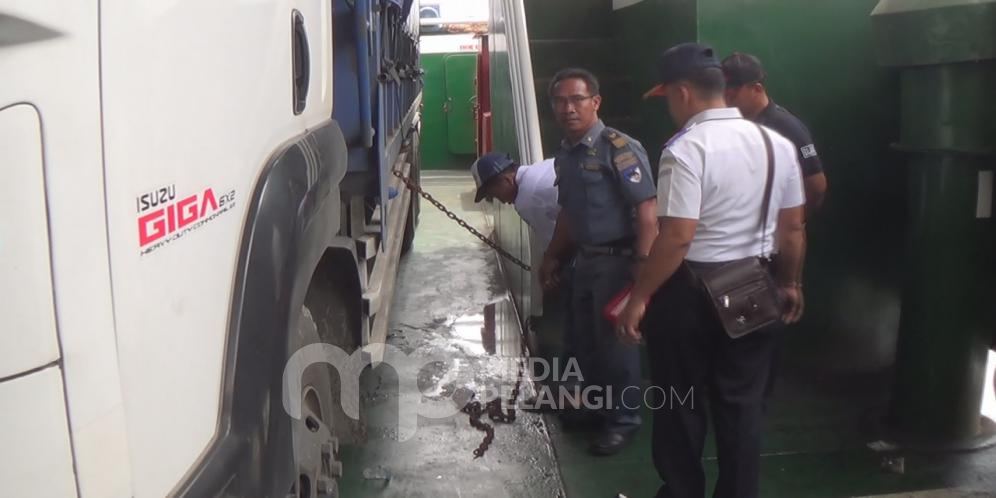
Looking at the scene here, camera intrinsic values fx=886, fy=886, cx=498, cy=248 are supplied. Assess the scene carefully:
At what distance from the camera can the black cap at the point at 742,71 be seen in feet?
12.3

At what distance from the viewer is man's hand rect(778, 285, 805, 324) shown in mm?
3199

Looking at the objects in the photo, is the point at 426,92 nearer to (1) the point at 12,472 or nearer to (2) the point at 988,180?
(2) the point at 988,180

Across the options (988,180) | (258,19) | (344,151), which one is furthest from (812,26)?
(258,19)

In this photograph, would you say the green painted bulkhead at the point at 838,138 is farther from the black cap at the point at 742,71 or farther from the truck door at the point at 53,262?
the truck door at the point at 53,262

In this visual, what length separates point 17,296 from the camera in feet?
3.76

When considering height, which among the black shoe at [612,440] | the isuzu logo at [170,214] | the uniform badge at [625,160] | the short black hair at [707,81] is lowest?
the black shoe at [612,440]

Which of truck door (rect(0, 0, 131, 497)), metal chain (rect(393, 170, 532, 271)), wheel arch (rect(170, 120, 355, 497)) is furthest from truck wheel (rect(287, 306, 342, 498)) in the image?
metal chain (rect(393, 170, 532, 271))

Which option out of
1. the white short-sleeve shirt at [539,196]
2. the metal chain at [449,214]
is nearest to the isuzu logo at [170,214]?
the white short-sleeve shirt at [539,196]

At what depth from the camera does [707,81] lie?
9.66 ft

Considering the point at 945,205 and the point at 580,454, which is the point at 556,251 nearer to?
the point at 580,454

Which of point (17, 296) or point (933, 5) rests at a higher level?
point (933, 5)

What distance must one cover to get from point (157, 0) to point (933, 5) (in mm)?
3202

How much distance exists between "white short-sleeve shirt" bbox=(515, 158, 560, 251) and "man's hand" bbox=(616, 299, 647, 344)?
3.74ft

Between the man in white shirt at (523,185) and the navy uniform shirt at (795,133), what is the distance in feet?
3.21
